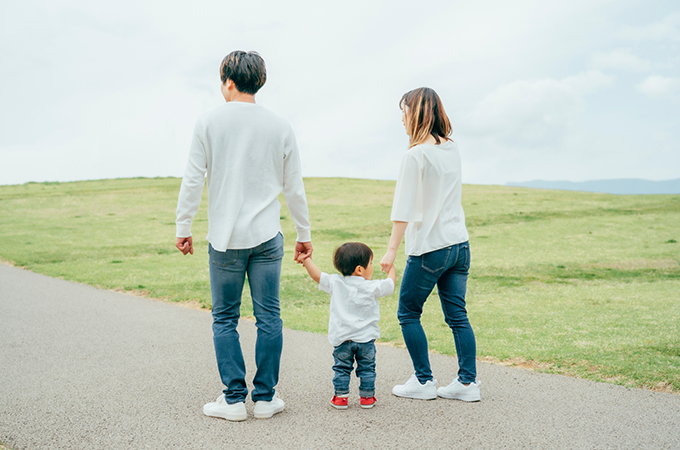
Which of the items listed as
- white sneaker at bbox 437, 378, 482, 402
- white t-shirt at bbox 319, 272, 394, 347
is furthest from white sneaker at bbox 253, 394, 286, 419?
white sneaker at bbox 437, 378, 482, 402

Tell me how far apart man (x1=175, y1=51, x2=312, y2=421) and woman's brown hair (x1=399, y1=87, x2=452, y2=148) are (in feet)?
3.11

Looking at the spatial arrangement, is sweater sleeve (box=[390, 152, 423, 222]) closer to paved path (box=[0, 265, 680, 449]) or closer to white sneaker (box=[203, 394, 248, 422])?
paved path (box=[0, 265, 680, 449])

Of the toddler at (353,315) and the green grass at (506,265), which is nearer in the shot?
the toddler at (353,315)

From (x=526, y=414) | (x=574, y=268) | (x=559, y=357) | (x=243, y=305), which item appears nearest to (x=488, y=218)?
(x=574, y=268)

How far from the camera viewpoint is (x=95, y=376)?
4719 millimetres

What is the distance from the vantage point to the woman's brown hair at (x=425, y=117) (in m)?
3.96

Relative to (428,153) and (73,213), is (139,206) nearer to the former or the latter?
(73,213)

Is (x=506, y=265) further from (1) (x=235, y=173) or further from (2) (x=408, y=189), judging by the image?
(1) (x=235, y=173)

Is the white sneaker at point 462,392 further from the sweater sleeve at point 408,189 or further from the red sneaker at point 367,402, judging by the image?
the sweater sleeve at point 408,189

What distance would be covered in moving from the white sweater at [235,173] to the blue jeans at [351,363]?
3.44 ft

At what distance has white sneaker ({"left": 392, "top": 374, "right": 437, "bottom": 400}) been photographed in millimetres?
4125

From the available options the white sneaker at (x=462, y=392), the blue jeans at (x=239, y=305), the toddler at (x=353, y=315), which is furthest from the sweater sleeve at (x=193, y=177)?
the white sneaker at (x=462, y=392)

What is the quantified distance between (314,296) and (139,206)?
25556mm

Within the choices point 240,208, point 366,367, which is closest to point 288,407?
point 366,367
